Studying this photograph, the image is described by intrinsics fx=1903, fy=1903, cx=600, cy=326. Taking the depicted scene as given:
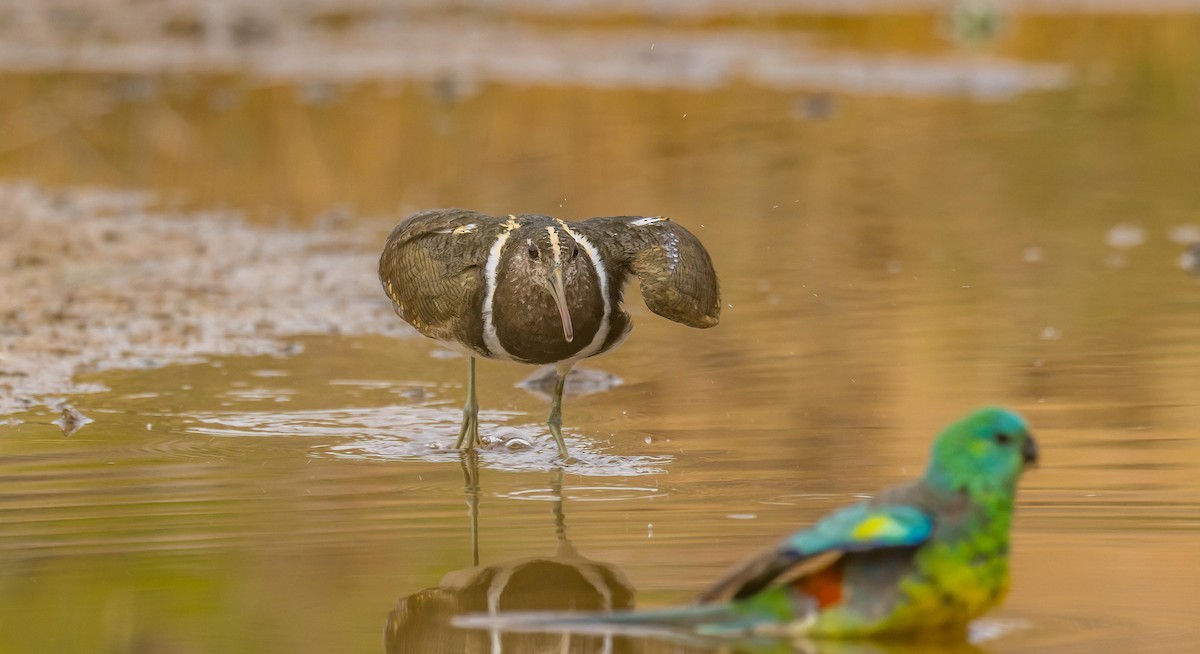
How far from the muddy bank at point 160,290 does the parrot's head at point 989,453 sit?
4.17 meters

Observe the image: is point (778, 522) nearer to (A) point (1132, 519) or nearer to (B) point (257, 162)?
(A) point (1132, 519)

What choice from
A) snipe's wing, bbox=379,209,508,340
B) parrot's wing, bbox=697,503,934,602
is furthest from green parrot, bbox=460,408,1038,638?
snipe's wing, bbox=379,209,508,340

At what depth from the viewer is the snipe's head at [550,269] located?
602 centimetres

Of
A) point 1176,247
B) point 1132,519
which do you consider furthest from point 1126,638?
point 1176,247

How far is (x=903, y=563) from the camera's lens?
13.5 feet

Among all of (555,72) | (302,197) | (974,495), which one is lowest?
(974,495)

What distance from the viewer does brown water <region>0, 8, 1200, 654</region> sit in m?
4.73

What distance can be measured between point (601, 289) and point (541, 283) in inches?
8.2

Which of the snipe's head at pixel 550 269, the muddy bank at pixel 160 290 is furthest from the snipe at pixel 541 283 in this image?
the muddy bank at pixel 160 290

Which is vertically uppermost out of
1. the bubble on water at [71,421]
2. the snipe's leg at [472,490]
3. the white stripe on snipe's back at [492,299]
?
the white stripe on snipe's back at [492,299]

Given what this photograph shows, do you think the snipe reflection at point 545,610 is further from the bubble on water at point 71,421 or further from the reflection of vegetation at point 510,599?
the bubble on water at point 71,421

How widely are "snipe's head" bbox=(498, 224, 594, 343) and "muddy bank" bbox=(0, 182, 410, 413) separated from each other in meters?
2.14

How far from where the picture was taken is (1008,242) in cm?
1012

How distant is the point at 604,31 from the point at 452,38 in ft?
6.31
